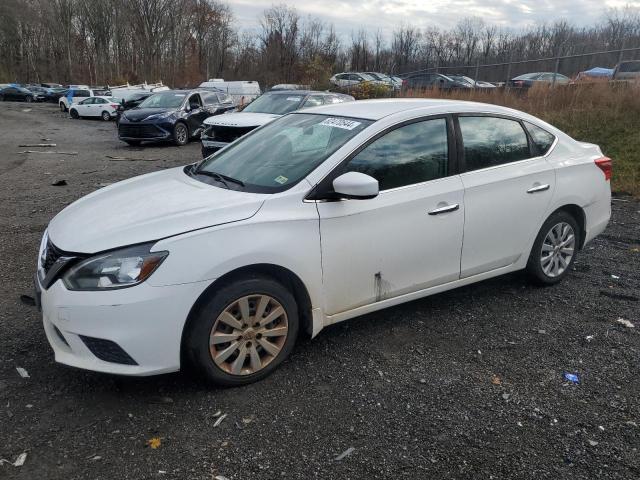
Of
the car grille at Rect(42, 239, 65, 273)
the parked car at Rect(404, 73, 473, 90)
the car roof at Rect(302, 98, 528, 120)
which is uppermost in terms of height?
the parked car at Rect(404, 73, 473, 90)

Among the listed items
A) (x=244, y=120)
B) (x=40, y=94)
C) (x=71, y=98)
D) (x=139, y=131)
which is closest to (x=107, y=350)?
(x=244, y=120)

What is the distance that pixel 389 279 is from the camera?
3.69m

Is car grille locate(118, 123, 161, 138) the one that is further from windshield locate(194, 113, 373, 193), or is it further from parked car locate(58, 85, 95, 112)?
parked car locate(58, 85, 95, 112)

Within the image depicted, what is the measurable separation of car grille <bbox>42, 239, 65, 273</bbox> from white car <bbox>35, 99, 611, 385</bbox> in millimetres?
14

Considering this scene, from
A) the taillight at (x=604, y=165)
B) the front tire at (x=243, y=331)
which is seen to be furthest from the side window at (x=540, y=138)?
the front tire at (x=243, y=331)

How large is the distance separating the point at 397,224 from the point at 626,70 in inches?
614

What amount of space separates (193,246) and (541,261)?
Answer: 3164mm

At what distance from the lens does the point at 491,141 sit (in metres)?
4.28

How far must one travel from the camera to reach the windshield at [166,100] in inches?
669

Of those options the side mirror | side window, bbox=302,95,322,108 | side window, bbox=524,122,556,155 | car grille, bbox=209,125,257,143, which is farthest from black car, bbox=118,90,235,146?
the side mirror

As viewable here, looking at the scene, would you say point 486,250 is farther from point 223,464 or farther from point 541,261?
A: point 223,464

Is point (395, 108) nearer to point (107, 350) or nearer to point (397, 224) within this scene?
point (397, 224)

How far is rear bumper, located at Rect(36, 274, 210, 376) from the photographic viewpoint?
283cm

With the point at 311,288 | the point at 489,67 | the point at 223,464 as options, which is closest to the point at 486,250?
the point at 311,288
